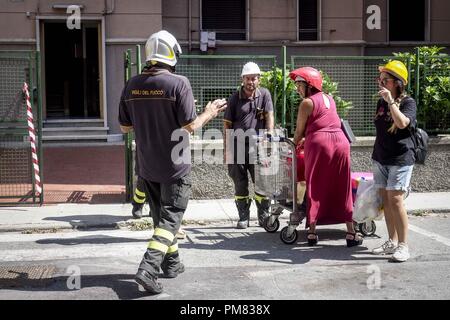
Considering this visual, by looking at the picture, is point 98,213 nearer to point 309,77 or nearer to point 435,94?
point 309,77

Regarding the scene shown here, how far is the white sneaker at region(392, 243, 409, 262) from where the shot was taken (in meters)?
6.59

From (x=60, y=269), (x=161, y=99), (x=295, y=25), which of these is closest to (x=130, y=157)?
(x=60, y=269)

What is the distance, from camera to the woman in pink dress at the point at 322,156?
700cm

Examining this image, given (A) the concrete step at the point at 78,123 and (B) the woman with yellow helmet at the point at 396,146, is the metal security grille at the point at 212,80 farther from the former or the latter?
(A) the concrete step at the point at 78,123

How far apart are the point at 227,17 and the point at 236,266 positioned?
11.6 meters

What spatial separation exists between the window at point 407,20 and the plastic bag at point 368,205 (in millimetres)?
11914

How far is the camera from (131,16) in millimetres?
15984

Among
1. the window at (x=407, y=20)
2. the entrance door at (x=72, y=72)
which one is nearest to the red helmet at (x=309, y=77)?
the entrance door at (x=72, y=72)

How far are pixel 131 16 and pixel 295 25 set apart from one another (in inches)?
168

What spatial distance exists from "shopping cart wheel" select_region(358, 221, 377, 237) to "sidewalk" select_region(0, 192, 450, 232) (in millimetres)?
1549

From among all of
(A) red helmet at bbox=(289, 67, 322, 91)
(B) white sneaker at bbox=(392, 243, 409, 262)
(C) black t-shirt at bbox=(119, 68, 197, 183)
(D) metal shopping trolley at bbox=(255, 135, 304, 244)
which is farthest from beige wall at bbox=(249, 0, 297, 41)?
(C) black t-shirt at bbox=(119, 68, 197, 183)

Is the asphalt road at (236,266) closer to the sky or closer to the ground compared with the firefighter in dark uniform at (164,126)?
closer to the ground

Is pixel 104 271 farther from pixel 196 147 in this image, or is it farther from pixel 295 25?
pixel 295 25

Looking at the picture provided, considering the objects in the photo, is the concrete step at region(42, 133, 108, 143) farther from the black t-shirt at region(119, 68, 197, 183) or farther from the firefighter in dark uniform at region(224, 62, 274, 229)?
the black t-shirt at region(119, 68, 197, 183)
